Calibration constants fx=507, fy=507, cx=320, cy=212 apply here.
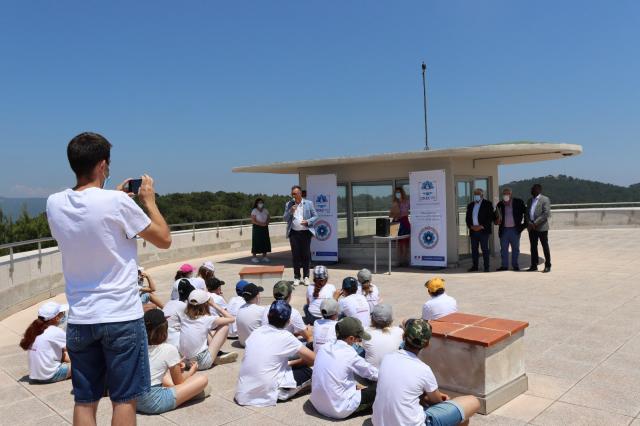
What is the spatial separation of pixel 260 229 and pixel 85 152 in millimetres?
12077

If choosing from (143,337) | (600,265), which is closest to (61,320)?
(143,337)

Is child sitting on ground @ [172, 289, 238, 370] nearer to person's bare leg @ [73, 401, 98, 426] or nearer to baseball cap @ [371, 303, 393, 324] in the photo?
baseball cap @ [371, 303, 393, 324]

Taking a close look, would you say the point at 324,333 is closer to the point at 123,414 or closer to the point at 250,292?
the point at 250,292

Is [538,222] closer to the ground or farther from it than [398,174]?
closer to the ground

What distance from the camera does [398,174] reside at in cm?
1260

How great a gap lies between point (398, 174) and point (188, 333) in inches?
331

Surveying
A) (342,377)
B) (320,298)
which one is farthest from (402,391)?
(320,298)

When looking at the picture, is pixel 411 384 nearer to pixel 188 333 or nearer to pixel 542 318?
pixel 188 333

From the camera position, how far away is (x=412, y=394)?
3301 millimetres

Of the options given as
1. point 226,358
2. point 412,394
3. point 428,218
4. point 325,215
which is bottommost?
point 226,358

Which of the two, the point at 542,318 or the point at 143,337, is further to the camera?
the point at 542,318

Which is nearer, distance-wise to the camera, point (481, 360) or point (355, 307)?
point (481, 360)

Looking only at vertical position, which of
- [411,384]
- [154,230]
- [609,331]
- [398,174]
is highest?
[398,174]

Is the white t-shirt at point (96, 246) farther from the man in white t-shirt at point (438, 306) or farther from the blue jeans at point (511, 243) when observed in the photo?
the blue jeans at point (511, 243)
